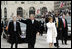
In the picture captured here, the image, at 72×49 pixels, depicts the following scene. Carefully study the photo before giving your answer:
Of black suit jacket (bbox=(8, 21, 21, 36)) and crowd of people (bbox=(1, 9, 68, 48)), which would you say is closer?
crowd of people (bbox=(1, 9, 68, 48))

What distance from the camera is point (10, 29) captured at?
12750 millimetres

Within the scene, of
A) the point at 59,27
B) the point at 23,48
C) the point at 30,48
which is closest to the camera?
the point at 30,48

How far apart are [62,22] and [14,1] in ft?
234

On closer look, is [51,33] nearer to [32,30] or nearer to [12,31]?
[32,30]

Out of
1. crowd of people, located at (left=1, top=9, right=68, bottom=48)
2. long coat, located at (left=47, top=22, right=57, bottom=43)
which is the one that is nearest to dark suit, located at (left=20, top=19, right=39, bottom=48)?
crowd of people, located at (left=1, top=9, right=68, bottom=48)

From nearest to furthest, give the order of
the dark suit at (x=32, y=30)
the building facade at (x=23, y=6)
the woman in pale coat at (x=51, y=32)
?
the dark suit at (x=32, y=30), the woman in pale coat at (x=51, y=32), the building facade at (x=23, y=6)

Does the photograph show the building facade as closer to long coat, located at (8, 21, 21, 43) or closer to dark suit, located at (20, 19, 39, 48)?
long coat, located at (8, 21, 21, 43)

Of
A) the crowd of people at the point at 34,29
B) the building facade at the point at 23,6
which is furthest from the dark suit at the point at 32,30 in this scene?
the building facade at the point at 23,6

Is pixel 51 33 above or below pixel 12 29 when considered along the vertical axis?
below

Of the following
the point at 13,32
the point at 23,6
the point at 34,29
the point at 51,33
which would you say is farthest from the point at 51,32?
the point at 23,6

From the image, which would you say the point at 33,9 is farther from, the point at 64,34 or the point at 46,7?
the point at 64,34

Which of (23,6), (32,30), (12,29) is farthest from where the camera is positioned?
(23,6)

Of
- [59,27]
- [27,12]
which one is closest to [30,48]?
[59,27]

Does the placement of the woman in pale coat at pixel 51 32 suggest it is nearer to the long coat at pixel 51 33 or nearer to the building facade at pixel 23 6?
the long coat at pixel 51 33
